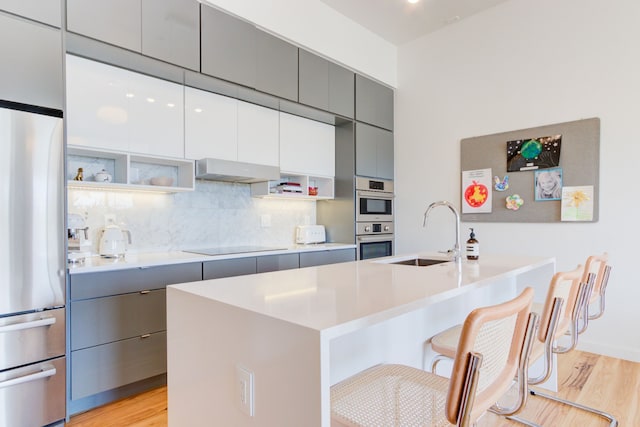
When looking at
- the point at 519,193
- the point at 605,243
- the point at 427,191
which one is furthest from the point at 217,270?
the point at 605,243

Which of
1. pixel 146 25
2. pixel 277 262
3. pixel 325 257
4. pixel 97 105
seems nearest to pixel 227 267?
pixel 277 262

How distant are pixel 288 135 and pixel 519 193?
7.06 ft

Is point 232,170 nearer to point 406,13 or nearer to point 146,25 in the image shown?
point 146,25

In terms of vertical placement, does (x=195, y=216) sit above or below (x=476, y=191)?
below

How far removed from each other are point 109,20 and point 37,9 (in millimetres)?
366

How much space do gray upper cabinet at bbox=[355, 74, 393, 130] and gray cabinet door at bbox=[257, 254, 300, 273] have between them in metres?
1.67

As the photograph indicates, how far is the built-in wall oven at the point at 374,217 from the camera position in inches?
152

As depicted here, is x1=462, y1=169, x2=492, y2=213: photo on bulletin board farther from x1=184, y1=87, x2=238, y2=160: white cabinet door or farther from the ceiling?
x1=184, y1=87, x2=238, y2=160: white cabinet door

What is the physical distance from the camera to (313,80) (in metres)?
3.45

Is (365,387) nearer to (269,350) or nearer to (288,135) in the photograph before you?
(269,350)

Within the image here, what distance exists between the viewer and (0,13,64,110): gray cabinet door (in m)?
1.81

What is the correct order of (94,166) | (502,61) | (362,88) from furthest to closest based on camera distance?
1. (362,88)
2. (502,61)
3. (94,166)

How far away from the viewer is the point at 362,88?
155 inches

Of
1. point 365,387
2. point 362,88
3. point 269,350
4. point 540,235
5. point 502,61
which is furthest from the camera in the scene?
point 362,88
